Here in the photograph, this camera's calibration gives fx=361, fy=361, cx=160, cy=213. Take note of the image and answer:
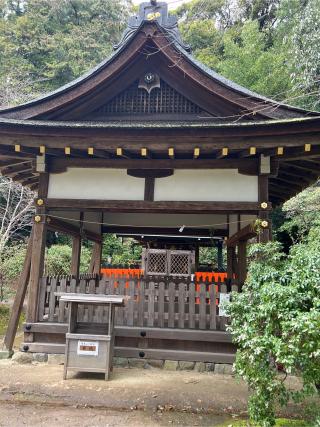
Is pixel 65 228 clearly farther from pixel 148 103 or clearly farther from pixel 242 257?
pixel 242 257

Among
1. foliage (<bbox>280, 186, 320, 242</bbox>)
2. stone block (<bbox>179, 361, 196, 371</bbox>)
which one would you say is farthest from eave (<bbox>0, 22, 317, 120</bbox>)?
foliage (<bbox>280, 186, 320, 242</bbox>)

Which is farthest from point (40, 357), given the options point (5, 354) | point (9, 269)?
point (9, 269)

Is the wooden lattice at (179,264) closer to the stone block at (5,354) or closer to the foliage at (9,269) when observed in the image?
the stone block at (5,354)

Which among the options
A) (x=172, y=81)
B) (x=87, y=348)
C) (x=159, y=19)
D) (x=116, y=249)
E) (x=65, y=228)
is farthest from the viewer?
(x=116, y=249)

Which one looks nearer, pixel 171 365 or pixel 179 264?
pixel 171 365

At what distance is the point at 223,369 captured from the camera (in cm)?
595

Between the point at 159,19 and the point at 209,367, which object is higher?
the point at 159,19

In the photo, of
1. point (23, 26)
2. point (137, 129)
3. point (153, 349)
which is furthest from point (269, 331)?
point (23, 26)

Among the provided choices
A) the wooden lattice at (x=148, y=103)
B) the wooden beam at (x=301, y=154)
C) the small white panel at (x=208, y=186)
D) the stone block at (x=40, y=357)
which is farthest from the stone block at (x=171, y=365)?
the wooden lattice at (x=148, y=103)

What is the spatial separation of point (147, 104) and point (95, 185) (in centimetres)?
189

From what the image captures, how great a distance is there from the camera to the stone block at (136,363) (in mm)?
6102

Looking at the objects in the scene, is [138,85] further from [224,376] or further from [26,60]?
[26,60]

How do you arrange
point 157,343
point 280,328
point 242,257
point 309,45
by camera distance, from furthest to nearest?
1. point 309,45
2. point 242,257
3. point 157,343
4. point 280,328

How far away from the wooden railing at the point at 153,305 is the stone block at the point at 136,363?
574mm
